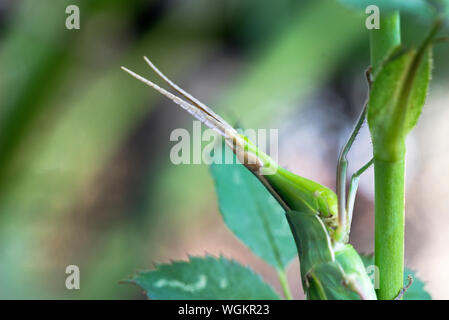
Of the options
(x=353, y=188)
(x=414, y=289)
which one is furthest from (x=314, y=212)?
(x=414, y=289)

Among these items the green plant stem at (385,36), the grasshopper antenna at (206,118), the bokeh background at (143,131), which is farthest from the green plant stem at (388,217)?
the bokeh background at (143,131)

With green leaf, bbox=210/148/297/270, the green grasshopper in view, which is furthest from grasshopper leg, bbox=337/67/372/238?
green leaf, bbox=210/148/297/270

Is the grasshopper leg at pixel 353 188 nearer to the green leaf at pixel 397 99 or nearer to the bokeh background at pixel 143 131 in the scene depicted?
the green leaf at pixel 397 99

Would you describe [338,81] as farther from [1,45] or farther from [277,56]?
[1,45]

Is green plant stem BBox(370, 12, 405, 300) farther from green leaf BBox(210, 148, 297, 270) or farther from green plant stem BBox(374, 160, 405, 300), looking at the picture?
green leaf BBox(210, 148, 297, 270)

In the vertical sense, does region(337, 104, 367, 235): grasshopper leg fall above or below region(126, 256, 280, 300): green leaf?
above
